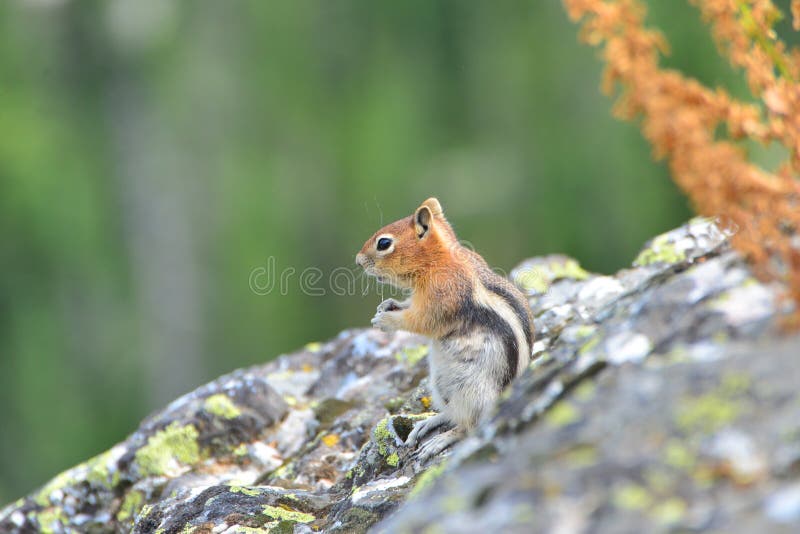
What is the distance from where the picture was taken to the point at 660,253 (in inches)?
251

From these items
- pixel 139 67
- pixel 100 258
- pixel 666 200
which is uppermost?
pixel 139 67

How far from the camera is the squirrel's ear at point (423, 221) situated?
5.74 meters

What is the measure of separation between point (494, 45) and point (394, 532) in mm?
17570

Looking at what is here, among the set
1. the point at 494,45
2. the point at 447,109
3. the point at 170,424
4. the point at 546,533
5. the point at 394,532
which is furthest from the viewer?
the point at 447,109

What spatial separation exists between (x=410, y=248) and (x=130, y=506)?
7.69ft

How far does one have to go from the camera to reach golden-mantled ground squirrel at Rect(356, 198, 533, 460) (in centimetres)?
475

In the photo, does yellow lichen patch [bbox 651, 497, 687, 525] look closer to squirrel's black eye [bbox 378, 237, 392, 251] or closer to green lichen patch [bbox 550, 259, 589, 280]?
squirrel's black eye [bbox 378, 237, 392, 251]

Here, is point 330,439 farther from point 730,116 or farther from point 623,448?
point 623,448

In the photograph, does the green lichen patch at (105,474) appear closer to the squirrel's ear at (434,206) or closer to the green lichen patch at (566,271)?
the squirrel's ear at (434,206)

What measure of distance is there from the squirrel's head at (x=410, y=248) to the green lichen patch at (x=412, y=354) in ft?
2.44

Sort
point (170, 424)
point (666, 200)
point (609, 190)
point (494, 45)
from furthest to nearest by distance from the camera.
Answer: point (494, 45), point (609, 190), point (666, 200), point (170, 424)

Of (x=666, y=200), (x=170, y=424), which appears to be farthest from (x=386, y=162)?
(x=170, y=424)

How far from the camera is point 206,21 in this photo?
21.9 meters

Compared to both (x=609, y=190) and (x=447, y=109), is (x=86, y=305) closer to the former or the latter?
(x=447, y=109)
